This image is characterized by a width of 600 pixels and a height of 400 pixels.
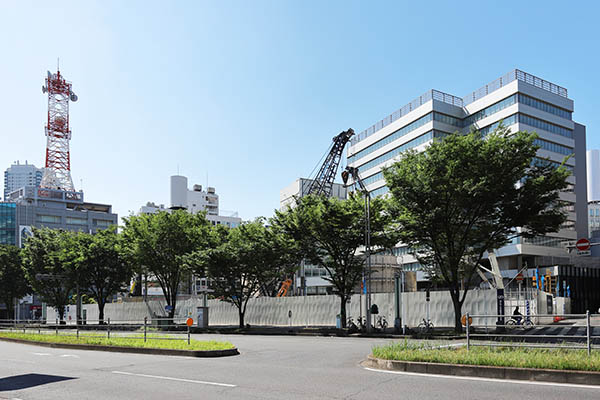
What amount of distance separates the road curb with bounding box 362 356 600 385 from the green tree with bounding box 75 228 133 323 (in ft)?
146

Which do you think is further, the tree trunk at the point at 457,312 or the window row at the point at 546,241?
the window row at the point at 546,241

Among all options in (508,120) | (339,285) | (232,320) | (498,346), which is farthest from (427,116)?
(498,346)

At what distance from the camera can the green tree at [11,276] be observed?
2768 inches

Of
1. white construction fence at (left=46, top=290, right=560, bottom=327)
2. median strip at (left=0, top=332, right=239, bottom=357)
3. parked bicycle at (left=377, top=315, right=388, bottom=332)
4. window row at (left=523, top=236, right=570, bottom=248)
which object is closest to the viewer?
median strip at (left=0, top=332, right=239, bottom=357)

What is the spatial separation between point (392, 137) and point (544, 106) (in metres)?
22.7

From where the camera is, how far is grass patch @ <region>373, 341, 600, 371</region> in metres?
11.2

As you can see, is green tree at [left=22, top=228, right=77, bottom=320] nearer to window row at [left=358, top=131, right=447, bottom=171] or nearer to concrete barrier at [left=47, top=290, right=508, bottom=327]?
concrete barrier at [left=47, top=290, right=508, bottom=327]

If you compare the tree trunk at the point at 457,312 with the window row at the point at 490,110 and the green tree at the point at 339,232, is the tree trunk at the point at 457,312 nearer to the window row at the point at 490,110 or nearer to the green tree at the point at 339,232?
the green tree at the point at 339,232

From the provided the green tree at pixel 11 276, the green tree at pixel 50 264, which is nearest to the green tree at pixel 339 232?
the green tree at pixel 50 264

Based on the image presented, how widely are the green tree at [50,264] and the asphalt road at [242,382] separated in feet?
137

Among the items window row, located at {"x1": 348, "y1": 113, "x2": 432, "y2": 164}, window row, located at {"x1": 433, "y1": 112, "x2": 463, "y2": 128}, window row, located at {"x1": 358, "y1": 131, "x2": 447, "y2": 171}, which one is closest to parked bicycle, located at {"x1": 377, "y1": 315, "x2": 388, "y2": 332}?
window row, located at {"x1": 358, "y1": 131, "x2": 447, "y2": 171}

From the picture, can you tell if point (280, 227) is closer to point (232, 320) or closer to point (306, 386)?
point (232, 320)

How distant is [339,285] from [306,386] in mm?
25902

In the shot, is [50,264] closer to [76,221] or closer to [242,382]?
[242,382]
